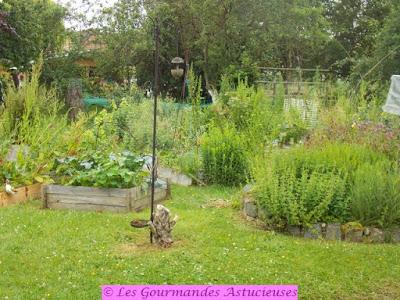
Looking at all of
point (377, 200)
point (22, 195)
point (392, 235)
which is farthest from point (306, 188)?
point (22, 195)

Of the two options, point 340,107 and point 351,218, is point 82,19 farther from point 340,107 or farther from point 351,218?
point 351,218

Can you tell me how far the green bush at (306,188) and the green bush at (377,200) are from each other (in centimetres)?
11

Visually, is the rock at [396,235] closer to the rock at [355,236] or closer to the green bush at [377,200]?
the green bush at [377,200]

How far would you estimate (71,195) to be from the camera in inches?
223

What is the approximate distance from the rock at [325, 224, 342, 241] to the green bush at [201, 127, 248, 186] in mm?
2297

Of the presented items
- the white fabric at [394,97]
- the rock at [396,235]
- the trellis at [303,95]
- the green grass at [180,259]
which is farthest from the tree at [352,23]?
the green grass at [180,259]

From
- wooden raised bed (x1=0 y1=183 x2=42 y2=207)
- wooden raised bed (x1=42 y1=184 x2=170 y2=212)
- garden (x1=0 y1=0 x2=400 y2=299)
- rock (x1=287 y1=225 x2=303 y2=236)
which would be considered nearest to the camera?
garden (x1=0 y1=0 x2=400 y2=299)

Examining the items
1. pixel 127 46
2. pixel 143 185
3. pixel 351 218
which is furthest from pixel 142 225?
pixel 127 46

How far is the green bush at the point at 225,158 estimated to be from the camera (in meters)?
7.01

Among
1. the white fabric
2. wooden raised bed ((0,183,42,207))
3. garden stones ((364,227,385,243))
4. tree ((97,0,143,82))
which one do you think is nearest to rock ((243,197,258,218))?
garden stones ((364,227,385,243))

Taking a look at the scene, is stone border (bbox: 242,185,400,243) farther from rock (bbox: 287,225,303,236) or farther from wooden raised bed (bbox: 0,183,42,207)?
wooden raised bed (bbox: 0,183,42,207)

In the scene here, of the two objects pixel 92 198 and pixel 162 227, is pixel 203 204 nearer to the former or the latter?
pixel 92 198

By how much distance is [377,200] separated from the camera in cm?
476

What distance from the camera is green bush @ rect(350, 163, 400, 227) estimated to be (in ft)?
15.5
